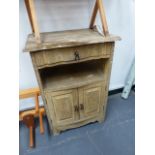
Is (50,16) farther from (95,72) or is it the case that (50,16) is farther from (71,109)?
(71,109)

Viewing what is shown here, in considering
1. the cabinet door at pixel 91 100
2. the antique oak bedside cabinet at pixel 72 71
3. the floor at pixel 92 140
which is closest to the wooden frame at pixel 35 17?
the antique oak bedside cabinet at pixel 72 71

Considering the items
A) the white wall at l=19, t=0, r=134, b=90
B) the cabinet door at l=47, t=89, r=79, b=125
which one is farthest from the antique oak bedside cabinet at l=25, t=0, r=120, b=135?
the white wall at l=19, t=0, r=134, b=90

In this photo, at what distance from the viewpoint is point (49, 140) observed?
149cm

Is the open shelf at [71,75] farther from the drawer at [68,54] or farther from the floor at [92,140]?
the floor at [92,140]

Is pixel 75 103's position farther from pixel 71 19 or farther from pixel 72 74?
pixel 71 19

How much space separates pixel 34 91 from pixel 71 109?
1.26 feet

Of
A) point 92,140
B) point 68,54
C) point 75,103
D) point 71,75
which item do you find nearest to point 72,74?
point 71,75

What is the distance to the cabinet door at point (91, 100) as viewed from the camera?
1.39 m

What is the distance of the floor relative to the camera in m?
1.38

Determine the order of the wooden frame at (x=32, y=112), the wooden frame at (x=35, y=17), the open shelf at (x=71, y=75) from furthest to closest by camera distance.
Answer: the wooden frame at (x=32, y=112) < the open shelf at (x=71, y=75) < the wooden frame at (x=35, y=17)

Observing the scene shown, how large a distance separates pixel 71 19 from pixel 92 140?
112cm

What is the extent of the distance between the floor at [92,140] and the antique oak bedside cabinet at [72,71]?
8cm

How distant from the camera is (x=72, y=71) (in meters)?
1.51
